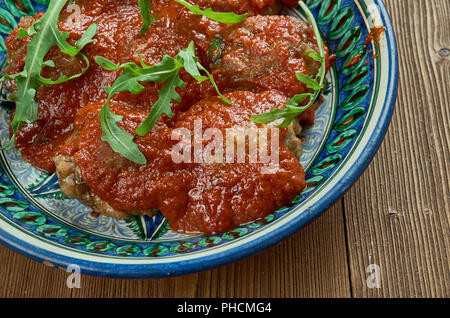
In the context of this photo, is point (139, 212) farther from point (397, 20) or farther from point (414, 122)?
point (397, 20)

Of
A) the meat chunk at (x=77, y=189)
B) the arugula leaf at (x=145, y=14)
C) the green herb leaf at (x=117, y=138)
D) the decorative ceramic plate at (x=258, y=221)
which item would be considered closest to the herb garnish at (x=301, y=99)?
the decorative ceramic plate at (x=258, y=221)

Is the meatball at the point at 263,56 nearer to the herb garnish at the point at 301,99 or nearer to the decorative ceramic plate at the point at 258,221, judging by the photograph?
the herb garnish at the point at 301,99

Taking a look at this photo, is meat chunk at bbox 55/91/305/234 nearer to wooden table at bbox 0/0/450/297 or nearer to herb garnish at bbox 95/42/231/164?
herb garnish at bbox 95/42/231/164

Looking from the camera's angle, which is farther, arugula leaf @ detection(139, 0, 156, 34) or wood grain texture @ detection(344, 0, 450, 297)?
arugula leaf @ detection(139, 0, 156, 34)

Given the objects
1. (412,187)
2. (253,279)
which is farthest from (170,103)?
(412,187)

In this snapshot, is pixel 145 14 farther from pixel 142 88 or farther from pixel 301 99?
pixel 301 99

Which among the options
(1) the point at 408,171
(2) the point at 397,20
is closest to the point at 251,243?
(1) the point at 408,171

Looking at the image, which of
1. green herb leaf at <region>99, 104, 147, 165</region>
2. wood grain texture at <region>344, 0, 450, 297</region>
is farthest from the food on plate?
wood grain texture at <region>344, 0, 450, 297</region>
